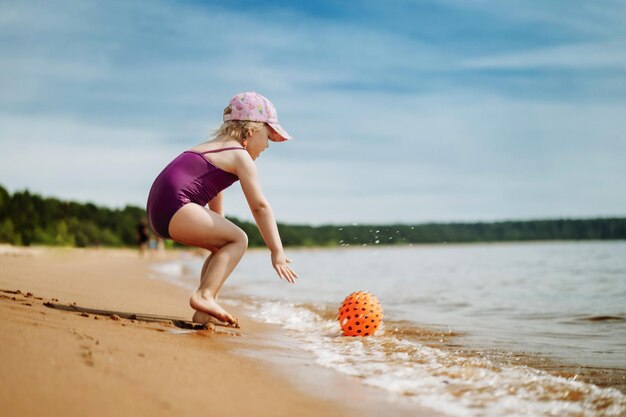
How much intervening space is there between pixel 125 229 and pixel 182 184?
187 ft

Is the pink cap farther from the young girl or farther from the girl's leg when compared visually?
the girl's leg

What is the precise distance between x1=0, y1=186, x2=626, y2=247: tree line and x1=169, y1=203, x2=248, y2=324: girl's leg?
1.83 meters

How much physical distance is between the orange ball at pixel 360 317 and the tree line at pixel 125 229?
100 cm

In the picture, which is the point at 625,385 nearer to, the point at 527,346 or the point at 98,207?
the point at 527,346

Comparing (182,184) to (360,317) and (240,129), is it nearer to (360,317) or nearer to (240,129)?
(240,129)

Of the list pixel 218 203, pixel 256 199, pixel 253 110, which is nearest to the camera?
pixel 256 199

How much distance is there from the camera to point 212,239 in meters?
4.52

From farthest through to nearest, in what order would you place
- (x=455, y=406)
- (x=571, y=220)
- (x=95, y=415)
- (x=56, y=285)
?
(x=571, y=220) → (x=56, y=285) → (x=455, y=406) → (x=95, y=415)

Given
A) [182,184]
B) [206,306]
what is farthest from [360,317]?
[182,184]

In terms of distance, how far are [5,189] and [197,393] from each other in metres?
40.1

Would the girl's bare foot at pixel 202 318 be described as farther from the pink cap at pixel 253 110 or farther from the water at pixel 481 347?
the pink cap at pixel 253 110

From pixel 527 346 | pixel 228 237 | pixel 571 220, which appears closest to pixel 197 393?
pixel 228 237

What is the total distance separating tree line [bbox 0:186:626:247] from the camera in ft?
121

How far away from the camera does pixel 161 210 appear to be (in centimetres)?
448
